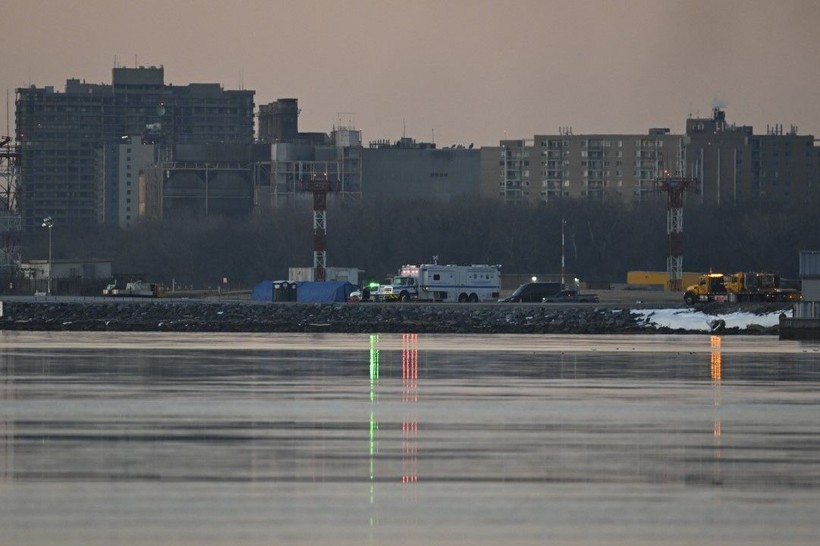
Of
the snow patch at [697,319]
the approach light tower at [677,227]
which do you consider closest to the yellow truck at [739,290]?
the snow patch at [697,319]

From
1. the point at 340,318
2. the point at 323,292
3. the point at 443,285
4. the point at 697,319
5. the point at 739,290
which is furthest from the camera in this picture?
the point at 323,292

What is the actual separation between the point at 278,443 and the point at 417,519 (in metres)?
7.27

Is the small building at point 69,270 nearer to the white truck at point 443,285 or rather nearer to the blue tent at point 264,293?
the blue tent at point 264,293

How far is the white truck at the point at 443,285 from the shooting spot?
112812 millimetres

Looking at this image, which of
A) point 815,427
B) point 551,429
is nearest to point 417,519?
point 551,429

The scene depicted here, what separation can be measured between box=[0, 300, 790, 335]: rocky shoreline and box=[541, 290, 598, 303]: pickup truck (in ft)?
39.8

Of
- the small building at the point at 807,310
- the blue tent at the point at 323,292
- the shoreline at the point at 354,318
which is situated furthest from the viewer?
the blue tent at the point at 323,292

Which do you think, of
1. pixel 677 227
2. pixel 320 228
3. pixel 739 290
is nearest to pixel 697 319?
pixel 739 290

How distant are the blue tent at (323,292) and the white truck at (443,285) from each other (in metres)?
2.10

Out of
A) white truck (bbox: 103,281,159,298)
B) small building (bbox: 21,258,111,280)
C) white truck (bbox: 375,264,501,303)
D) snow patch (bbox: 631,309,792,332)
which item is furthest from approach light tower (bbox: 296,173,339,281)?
snow patch (bbox: 631,309,792,332)

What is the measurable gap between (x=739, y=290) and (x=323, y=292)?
26.9 meters

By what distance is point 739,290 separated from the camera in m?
102

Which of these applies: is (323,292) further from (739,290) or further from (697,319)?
(697,319)

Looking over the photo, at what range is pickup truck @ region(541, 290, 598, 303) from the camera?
110m
